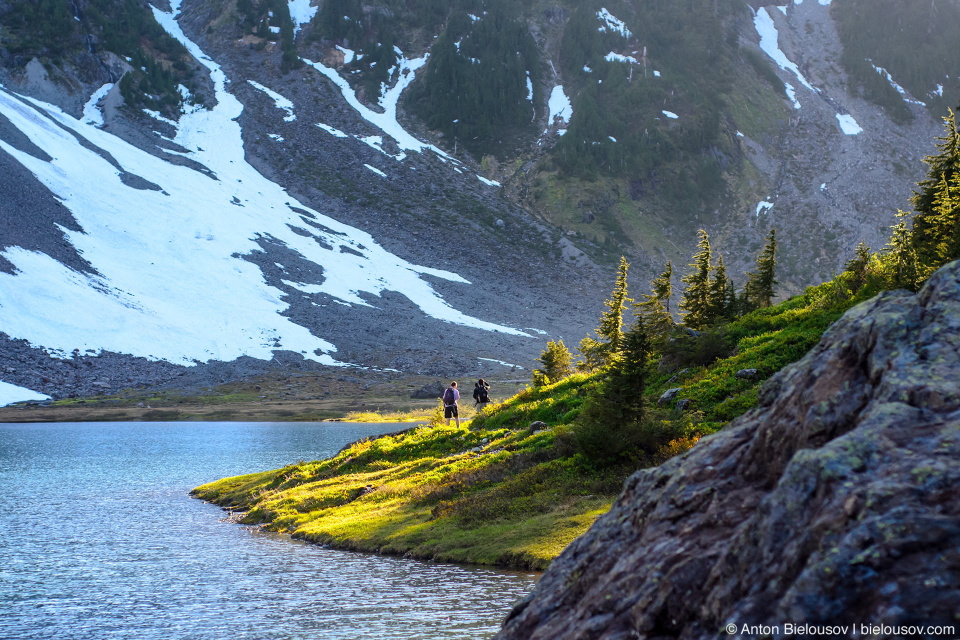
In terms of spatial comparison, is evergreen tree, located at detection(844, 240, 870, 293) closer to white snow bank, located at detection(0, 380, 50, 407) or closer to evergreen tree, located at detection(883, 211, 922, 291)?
evergreen tree, located at detection(883, 211, 922, 291)

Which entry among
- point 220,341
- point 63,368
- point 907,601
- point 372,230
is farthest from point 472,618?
point 372,230

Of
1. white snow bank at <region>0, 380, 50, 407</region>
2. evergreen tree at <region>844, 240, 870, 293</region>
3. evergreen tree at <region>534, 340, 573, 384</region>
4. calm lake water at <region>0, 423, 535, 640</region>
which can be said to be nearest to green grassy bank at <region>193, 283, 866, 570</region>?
evergreen tree at <region>844, 240, 870, 293</region>

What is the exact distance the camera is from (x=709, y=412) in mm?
22781

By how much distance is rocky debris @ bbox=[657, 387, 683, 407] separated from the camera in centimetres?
2572

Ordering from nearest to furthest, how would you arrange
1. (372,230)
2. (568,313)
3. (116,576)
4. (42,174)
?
1. (116,576)
2. (42,174)
3. (568,313)
4. (372,230)

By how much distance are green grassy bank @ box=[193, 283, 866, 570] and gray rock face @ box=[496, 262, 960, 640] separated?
1074cm

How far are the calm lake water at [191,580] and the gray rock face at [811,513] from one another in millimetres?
6777

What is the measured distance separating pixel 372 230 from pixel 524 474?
169 metres

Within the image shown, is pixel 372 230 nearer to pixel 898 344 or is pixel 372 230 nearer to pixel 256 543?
pixel 256 543

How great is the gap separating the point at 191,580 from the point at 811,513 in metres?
17.7

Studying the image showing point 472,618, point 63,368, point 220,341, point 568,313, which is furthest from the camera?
point 568,313

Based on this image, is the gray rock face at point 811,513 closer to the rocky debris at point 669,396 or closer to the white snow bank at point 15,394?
the rocky debris at point 669,396

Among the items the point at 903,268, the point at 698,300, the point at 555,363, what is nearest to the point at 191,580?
the point at 903,268

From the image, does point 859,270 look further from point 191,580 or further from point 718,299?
point 191,580
